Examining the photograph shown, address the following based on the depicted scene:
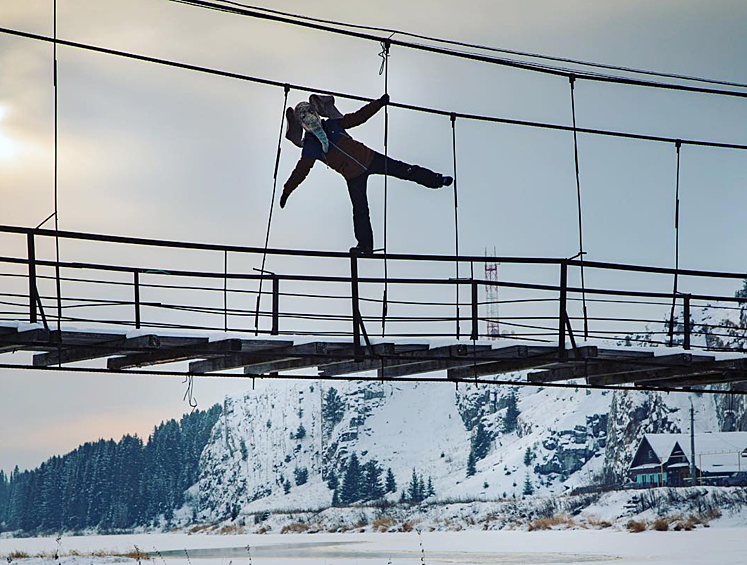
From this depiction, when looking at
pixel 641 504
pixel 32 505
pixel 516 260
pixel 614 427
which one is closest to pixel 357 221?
pixel 516 260

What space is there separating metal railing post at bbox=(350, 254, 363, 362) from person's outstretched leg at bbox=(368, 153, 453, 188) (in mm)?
2515

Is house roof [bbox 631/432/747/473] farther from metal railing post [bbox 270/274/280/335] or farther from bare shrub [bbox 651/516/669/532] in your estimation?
metal railing post [bbox 270/274/280/335]

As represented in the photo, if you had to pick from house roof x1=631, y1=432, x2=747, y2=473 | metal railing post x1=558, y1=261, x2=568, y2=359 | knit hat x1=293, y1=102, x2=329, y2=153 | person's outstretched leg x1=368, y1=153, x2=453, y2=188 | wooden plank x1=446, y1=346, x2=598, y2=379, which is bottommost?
house roof x1=631, y1=432, x2=747, y2=473

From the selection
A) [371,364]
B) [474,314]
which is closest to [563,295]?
[474,314]

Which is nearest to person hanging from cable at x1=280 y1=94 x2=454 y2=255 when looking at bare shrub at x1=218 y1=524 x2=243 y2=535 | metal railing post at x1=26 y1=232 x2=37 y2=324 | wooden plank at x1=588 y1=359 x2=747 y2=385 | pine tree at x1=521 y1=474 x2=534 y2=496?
metal railing post at x1=26 y1=232 x2=37 y2=324

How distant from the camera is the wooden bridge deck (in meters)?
15.6

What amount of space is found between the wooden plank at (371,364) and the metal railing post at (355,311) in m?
0.84

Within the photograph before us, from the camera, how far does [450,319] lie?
56.3 ft

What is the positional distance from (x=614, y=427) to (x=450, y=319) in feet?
565

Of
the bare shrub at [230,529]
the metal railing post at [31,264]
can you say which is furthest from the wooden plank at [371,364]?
the bare shrub at [230,529]

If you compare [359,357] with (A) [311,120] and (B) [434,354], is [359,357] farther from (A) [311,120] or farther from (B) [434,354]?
(A) [311,120]

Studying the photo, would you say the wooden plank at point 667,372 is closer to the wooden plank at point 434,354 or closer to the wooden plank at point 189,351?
the wooden plank at point 434,354

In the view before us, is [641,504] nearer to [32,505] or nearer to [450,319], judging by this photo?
[450,319]

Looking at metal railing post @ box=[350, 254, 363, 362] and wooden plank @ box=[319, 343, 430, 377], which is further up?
metal railing post @ box=[350, 254, 363, 362]
